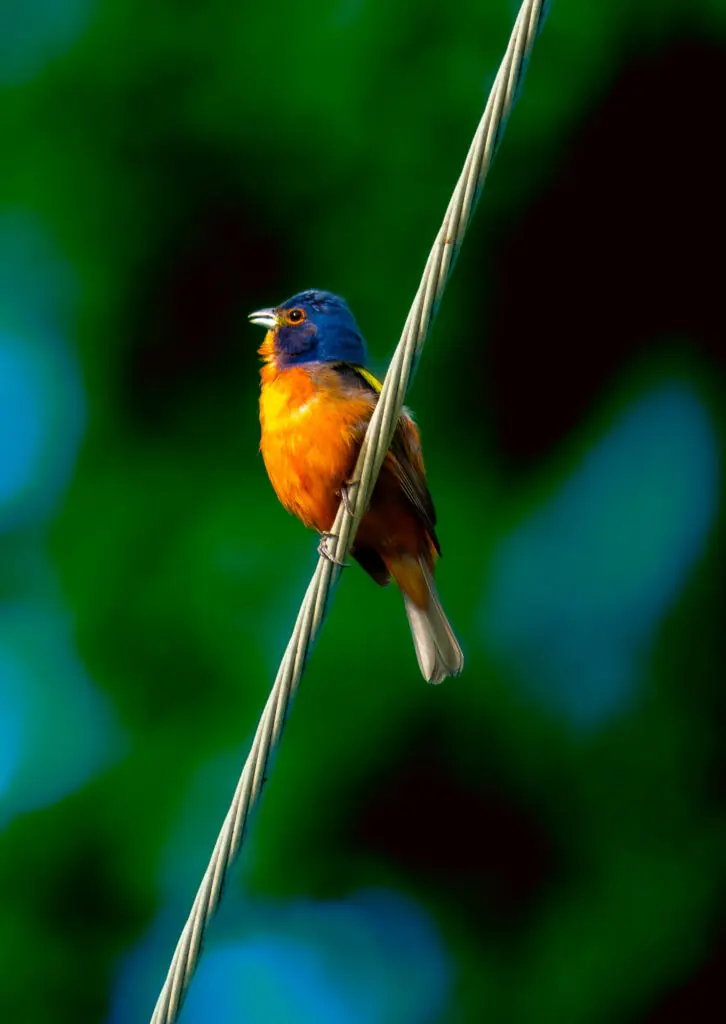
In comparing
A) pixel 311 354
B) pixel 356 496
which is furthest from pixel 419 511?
pixel 356 496

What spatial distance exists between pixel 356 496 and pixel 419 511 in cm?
112

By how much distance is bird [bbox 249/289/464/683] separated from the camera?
422 centimetres

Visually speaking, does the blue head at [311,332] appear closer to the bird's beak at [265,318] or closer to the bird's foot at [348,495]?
the bird's beak at [265,318]

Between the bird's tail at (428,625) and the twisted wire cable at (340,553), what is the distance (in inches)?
62.7

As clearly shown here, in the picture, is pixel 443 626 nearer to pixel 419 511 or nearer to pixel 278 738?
pixel 419 511

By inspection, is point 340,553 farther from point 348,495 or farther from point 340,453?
point 340,453

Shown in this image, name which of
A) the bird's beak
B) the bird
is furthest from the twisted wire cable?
the bird's beak

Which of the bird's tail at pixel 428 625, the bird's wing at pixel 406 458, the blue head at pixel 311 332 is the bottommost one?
the bird's tail at pixel 428 625

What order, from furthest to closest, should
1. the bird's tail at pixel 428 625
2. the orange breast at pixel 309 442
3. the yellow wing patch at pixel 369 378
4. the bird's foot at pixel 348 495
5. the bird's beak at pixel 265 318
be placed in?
the bird's beak at pixel 265 318
the bird's tail at pixel 428 625
the yellow wing patch at pixel 369 378
the orange breast at pixel 309 442
the bird's foot at pixel 348 495

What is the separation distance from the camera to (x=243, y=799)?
2.73 metres

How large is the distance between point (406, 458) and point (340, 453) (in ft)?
0.86

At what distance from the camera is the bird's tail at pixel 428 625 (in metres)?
4.62

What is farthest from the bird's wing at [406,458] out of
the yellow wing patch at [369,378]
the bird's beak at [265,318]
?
the bird's beak at [265,318]

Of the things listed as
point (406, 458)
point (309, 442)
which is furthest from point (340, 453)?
point (406, 458)
